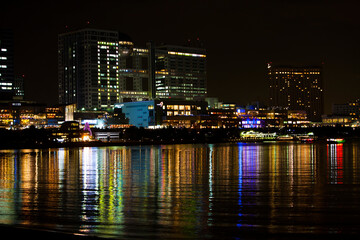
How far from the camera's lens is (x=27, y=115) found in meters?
184

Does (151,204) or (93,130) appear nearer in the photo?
(151,204)

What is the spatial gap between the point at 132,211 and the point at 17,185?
16.1m

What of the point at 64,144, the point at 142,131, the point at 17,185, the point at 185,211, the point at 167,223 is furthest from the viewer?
the point at 142,131

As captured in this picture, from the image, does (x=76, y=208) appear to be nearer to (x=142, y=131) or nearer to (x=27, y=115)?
(x=142, y=131)

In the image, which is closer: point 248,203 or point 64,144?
point 248,203

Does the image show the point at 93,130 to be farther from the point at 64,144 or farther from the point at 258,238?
the point at 258,238

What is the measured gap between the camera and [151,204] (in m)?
26.7

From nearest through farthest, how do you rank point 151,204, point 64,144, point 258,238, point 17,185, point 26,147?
1. point 258,238
2. point 151,204
3. point 17,185
4. point 26,147
5. point 64,144

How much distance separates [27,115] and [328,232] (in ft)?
577

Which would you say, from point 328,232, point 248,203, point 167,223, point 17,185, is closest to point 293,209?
point 248,203

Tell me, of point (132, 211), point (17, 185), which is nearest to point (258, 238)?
point (132, 211)

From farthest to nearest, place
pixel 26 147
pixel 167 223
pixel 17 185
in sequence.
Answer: pixel 26 147 → pixel 17 185 → pixel 167 223

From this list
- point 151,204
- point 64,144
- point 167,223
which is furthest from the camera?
point 64,144

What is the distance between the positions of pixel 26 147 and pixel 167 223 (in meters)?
123
